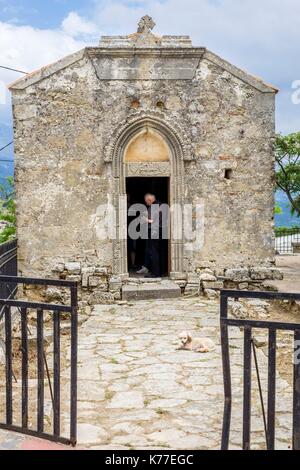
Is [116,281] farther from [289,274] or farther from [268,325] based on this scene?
[268,325]

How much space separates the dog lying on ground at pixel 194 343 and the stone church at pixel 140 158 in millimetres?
3803

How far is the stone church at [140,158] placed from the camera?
36.9ft

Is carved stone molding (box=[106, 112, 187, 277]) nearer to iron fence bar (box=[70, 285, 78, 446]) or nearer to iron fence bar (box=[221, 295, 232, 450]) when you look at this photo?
iron fence bar (box=[70, 285, 78, 446])

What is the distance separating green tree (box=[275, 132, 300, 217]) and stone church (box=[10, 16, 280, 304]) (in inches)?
500

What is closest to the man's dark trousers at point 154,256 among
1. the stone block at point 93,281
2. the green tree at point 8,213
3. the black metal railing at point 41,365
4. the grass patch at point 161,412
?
the stone block at point 93,281

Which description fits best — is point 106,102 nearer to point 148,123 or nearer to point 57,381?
point 148,123

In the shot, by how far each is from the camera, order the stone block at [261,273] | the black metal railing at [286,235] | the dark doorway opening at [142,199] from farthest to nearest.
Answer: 1. the black metal railing at [286,235]
2. the dark doorway opening at [142,199]
3. the stone block at [261,273]

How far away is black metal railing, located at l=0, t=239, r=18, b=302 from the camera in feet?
29.1

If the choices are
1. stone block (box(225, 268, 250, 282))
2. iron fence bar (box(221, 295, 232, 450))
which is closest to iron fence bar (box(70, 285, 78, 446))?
iron fence bar (box(221, 295, 232, 450))

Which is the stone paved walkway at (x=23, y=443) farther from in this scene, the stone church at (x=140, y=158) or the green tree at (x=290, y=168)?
the green tree at (x=290, y=168)

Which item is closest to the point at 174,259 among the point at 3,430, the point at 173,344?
the point at 173,344

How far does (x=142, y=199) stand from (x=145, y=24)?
209 inches
